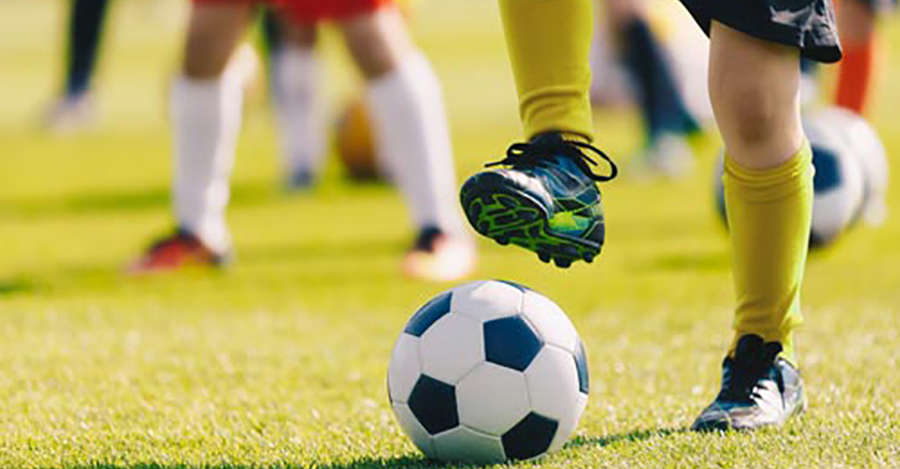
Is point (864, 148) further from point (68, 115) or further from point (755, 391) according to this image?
point (68, 115)

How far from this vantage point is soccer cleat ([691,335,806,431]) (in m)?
2.89

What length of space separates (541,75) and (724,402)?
74cm

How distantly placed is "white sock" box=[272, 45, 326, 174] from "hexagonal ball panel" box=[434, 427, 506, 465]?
237 inches

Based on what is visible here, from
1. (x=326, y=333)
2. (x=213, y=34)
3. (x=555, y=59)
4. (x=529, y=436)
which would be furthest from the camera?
(x=213, y=34)

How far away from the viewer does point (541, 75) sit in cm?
303

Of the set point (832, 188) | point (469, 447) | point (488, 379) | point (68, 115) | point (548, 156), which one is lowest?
point (68, 115)

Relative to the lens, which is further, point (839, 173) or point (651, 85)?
point (651, 85)

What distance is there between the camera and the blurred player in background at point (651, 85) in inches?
361

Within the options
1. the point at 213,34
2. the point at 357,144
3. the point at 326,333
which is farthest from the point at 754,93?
the point at 357,144

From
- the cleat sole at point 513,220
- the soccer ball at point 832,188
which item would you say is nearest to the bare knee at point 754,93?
the cleat sole at point 513,220

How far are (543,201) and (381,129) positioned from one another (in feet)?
10.4

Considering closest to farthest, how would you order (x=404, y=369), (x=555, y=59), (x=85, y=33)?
1. (x=404, y=369)
2. (x=555, y=59)
3. (x=85, y=33)

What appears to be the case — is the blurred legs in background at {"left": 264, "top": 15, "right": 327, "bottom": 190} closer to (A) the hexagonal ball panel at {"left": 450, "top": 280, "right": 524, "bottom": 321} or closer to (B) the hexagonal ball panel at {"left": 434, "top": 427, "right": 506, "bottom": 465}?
(A) the hexagonal ball panel at {"left": 450, "top": 280, "right": 524, "bottom": 321}

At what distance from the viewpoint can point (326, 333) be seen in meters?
4.44
